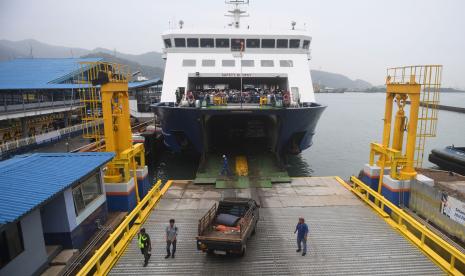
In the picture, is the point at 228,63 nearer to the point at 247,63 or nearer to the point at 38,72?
the point at 247,63

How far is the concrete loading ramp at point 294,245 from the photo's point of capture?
23.6ft

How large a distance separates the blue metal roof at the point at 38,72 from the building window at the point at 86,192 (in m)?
17.2

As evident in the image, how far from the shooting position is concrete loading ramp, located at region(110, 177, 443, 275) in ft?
23.6

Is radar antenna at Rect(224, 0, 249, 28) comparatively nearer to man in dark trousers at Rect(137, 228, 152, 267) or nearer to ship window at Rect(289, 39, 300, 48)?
ship window at Rect(289, 39, 300, 48)

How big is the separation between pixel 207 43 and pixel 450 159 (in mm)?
19266

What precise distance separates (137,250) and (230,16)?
25694 mm

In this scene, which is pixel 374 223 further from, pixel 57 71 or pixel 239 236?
pixel 57 71

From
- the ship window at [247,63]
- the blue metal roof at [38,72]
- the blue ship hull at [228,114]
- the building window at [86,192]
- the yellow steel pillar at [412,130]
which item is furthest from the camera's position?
the blue metal roof at [38,72]

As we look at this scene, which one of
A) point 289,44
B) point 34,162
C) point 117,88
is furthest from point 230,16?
point 34,162

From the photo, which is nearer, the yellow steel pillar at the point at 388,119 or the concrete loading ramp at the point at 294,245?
the concrete loading ramp at the point at 294,245

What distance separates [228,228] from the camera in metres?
7.79

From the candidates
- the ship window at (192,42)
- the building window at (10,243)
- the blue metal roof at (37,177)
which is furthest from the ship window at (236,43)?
the building window at (10,243)

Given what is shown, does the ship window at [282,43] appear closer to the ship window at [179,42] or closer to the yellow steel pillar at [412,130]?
the ship window at [179,42]

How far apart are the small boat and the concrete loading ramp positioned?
1475 cm
